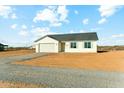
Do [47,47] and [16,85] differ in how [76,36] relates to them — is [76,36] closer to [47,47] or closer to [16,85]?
[47,47]

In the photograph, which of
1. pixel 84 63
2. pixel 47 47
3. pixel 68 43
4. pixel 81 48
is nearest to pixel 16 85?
pixel 84 63

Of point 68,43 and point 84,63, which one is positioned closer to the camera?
point 84,63

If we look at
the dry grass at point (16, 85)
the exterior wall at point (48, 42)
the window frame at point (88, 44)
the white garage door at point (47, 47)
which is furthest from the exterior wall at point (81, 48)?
the dry grass at point (16, 85)

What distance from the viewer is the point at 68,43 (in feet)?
108

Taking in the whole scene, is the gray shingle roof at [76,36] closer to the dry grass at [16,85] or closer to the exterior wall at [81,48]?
the exterior wall at [81,48]

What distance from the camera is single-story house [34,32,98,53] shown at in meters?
31.4

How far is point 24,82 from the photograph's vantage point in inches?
343

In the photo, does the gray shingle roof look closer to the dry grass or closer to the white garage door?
the white garage door

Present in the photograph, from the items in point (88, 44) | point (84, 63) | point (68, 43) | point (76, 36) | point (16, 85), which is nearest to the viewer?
point (16, 85)

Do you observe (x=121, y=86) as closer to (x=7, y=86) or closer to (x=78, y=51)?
(x=7, y=86)
